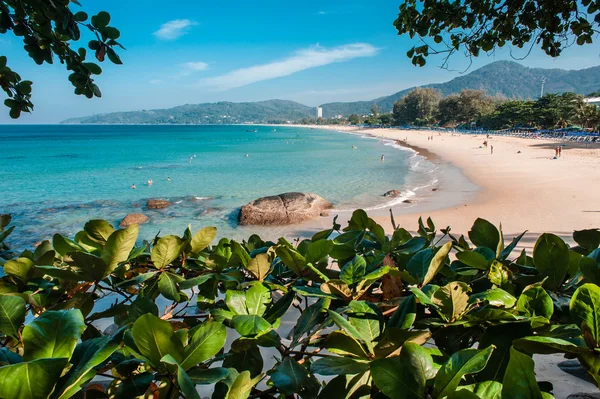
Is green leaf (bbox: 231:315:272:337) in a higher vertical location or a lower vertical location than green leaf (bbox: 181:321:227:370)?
lower

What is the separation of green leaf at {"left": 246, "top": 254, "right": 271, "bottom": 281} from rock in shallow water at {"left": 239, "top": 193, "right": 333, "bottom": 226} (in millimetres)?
11609

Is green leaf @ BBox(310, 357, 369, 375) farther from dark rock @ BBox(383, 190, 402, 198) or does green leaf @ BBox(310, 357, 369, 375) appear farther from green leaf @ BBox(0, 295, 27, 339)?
dark rock @ BBox(383, 190, 402, 198)

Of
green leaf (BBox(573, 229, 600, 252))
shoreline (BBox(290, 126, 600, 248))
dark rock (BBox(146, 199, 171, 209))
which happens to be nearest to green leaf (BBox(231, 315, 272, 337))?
green leaf (BBox(573, 229, 600, 252))

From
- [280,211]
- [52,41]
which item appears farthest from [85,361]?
[280,211]

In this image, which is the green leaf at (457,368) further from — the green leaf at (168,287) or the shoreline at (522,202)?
the shoreline at (522,202)

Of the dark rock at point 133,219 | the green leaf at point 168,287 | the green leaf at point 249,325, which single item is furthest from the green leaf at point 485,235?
the dark rock at point 133,219

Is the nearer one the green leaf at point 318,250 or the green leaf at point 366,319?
the green leaf at point 366,319

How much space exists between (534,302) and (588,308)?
0.36 ft

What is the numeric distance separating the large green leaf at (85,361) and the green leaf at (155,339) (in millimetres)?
38

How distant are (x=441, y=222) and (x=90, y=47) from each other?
11.8 metres

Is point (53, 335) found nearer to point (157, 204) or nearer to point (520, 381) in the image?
point (520, 381)

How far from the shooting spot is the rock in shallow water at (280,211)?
1256 centimetres

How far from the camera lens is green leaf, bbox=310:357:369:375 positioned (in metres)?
0.47

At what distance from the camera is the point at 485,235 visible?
0.98 meters
